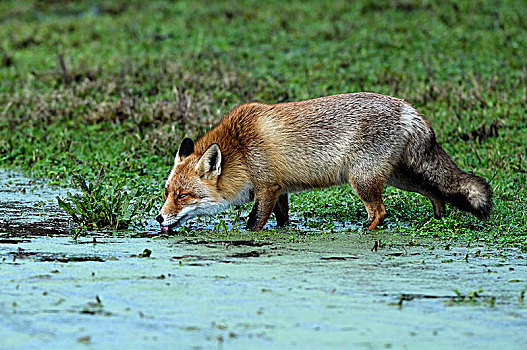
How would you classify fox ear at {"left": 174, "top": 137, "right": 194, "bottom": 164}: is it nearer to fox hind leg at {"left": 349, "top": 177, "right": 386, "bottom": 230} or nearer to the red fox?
the red fox

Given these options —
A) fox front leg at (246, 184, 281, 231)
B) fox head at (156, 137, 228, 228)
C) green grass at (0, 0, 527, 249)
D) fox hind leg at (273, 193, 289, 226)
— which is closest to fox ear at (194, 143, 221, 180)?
fox head at (156, 137, 228, 228)

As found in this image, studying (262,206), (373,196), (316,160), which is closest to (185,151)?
(262,206)

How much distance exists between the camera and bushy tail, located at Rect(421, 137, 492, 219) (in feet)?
24.8

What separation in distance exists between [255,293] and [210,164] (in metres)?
3.08

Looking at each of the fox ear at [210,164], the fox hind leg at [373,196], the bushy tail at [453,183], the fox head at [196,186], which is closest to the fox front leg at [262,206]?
the fox head at [196,186]

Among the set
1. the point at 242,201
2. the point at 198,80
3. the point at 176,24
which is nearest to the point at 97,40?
the point at 176,24

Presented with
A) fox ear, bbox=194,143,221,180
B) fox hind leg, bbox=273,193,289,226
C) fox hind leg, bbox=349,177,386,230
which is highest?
fox ear, bbox=194,143,221,180

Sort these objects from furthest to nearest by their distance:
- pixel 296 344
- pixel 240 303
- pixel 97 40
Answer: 1. pixel 97 40
2. pixel 240 303
3. pixel 296 344

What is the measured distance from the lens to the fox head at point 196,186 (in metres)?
7.60

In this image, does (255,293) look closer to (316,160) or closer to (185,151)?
(316,160)

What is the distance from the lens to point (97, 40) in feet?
55.5

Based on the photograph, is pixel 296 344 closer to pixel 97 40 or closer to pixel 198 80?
pixel 198 80

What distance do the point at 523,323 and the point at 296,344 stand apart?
4.56 ft

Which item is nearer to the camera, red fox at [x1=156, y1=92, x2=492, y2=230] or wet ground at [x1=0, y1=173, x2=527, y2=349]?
wet ground at [x1=0, y1=173, x2=527, y2=349]
